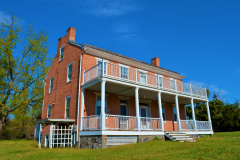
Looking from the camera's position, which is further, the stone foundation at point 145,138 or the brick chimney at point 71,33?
the brick chimney at point 71,33

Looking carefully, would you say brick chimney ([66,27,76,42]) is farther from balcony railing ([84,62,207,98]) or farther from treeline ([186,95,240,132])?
treeline ([186,95,240,132])

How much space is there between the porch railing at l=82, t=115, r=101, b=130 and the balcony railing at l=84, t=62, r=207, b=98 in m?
2.58

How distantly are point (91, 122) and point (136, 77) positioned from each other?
14.4ft

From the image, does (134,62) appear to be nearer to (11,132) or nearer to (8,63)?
Result: (8,63)

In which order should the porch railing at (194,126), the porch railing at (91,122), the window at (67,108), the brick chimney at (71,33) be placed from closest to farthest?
the porch railing at (91,122) → the window at (67,108) → the porch railing at (194,126) → the brick chimney at (71,33)

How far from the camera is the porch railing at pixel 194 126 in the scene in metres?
15.4

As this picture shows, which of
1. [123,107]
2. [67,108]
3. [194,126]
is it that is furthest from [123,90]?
[194,126]

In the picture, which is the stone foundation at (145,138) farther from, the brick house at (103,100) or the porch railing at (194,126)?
the porch railing at (194,126)

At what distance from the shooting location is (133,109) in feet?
52.9

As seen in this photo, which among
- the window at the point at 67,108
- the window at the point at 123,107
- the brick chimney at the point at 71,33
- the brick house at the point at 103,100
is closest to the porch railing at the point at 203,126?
the brick house at the point at 103,100

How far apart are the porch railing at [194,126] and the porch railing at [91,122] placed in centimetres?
744

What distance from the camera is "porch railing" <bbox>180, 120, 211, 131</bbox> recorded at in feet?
50.4

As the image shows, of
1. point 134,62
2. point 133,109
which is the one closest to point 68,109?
point 133,109

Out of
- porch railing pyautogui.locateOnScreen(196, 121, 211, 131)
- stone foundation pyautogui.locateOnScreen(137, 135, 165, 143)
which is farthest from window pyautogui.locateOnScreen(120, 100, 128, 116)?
porch railing pyautogui.locateOnScreen(196, 121, 211, 131)
